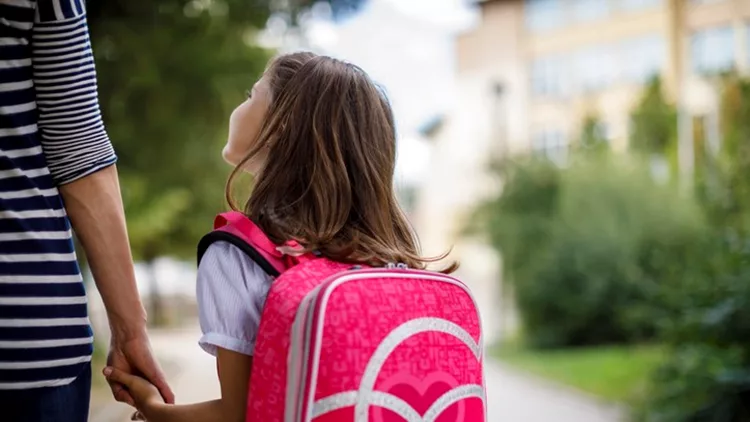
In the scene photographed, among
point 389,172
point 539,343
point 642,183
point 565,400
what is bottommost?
point 539,343

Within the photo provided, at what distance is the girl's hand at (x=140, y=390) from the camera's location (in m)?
1.90

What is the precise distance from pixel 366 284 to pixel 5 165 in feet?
2.06

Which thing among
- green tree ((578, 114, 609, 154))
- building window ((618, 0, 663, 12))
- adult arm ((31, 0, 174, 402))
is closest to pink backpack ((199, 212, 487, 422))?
adult arm ((31, 0, 174, 402))

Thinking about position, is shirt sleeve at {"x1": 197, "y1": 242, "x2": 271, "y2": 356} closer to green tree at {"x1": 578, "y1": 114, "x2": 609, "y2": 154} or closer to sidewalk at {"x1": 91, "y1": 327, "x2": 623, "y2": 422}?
sidewalk at {"x1": 91, "y1": 327, "x2": 623, "y2": 422}

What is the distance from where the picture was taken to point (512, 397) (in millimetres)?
13391

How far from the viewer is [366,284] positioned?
6.00 feet

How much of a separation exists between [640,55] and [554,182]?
19.4 m

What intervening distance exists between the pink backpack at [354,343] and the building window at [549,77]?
1645 inches

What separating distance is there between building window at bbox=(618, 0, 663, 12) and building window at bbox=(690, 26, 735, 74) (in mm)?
2666

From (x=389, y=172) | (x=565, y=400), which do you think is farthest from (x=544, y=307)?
(x=389, y=172)

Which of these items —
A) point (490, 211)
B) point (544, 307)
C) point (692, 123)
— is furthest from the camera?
point (692, 123)

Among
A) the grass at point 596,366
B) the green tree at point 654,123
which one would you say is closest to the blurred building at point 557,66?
the green tree at point 654,123

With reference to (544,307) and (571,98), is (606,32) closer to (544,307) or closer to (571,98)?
(571,98)

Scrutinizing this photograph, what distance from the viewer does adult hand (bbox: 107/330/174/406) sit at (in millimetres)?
1912
